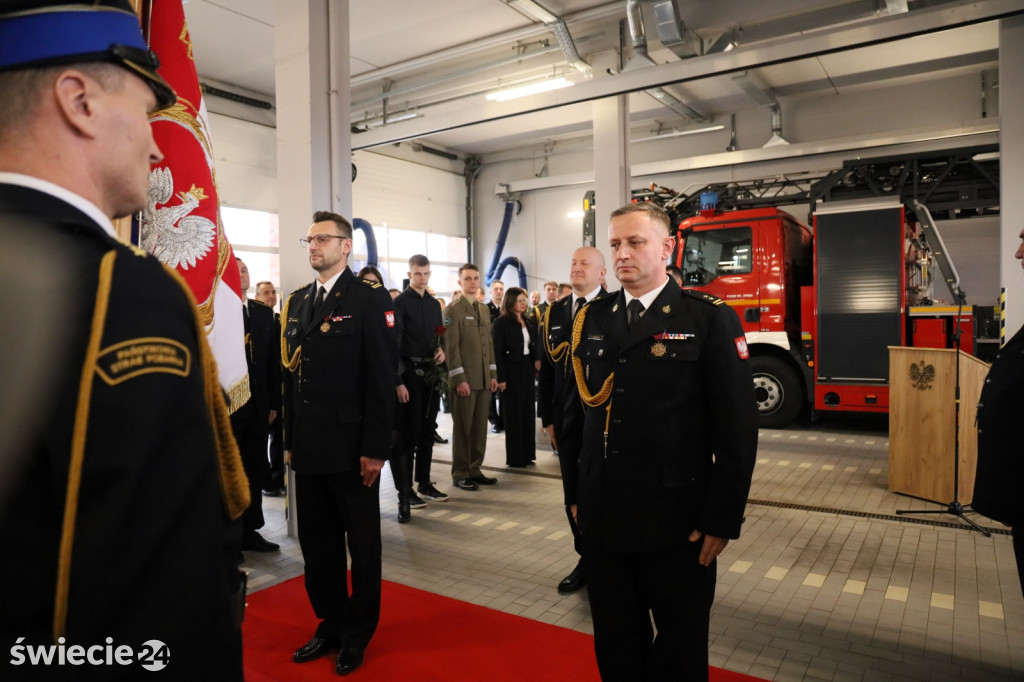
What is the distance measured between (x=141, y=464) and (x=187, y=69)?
195cm

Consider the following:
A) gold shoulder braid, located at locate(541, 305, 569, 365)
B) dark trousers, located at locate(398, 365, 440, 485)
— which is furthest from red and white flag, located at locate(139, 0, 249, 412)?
dark trousers, located at locate(398, 365, 440, 485)

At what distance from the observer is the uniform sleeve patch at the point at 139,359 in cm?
69

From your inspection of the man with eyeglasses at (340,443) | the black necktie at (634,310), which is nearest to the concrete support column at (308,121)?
the man with eyeglasses at (340,443)

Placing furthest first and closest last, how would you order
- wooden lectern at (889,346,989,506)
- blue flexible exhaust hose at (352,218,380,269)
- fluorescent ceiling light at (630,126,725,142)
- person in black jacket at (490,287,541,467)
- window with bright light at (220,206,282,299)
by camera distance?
1. fluorescent ceiling light at (630,126,725,142)
2. window with bright light at (220,206,282,299)
3. blue flexible exhaust hose at (352,218,380,269)
4. person in black jacket at (490,287,541,467)
5. wooden lectern at (889,346,989,506)

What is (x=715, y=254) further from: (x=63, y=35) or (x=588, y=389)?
(x=63, y=35)

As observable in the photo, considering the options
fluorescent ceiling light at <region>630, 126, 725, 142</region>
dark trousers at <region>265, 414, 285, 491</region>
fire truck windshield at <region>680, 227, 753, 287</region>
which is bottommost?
dark trousers at <region>265, 414, 285, 491</region>

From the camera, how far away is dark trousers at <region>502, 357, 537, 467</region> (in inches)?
257

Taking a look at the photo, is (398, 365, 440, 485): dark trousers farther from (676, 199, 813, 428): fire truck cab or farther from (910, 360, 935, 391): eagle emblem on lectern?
(676, 199, 813, 428): fire truck cab

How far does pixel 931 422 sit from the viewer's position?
498 cm

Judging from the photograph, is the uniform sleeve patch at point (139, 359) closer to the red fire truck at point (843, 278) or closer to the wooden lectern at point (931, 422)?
the wooden lectern at point (931, 422)

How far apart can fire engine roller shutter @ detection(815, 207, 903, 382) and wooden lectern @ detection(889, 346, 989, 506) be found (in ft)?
8.09

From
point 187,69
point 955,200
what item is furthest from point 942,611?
point 955,200

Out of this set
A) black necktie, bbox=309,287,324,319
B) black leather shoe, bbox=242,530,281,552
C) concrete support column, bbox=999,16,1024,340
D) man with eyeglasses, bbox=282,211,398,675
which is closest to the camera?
man with eyeglasses, bbox=282,211,398,675

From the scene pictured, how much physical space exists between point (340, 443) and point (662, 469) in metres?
1.42
